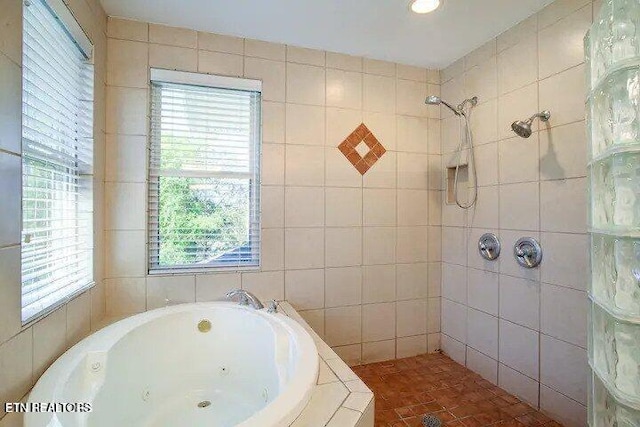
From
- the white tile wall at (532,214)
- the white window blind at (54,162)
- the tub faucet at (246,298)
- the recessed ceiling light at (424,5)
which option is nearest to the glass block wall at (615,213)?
the white tile wall at (532,214)

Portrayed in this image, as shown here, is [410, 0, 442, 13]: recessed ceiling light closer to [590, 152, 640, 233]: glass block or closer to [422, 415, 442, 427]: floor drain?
[590, 152, 640, 233]: glass block

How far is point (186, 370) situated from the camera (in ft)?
5.36

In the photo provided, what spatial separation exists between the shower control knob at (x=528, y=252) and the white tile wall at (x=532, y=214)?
0.03 m

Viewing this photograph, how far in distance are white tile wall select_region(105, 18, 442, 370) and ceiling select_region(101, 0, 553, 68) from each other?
10cm

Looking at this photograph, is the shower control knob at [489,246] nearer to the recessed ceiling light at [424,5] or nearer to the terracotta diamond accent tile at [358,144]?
the terracotta diamond accent tile at [358,144]

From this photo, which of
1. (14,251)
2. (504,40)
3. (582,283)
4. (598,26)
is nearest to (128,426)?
(14,251)

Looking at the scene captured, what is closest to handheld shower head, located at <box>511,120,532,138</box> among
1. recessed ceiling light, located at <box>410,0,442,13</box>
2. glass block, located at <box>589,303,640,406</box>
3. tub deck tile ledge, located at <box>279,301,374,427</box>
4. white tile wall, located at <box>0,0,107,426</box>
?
recessed ceiling light, located at <box>410,0,442,13</box>

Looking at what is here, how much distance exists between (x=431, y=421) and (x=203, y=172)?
1880 mm

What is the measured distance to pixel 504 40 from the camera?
6.15ft

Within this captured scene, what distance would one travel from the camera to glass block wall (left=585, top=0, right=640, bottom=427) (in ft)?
2.82

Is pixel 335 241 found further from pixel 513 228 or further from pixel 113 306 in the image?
pixel 113 306

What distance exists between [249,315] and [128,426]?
2.19ft

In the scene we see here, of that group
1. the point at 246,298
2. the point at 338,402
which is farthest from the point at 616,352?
the point at 246,298

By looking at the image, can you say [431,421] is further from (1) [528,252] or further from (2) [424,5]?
(2) [424,5]
